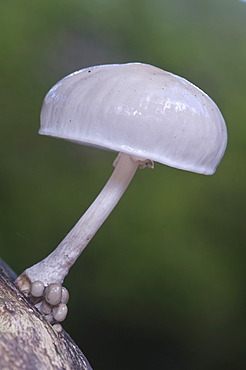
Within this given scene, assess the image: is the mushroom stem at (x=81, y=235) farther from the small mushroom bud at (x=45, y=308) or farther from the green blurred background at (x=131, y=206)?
the green blurred background at (x=131, y=206)

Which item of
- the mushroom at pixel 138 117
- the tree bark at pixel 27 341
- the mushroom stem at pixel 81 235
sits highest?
the mushroom at pixel 138 117

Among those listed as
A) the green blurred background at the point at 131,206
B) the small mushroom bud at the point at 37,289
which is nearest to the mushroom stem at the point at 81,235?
the small mushroom bud at the point at 37,289

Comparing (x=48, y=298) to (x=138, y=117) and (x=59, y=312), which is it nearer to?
(x=59, y=312)

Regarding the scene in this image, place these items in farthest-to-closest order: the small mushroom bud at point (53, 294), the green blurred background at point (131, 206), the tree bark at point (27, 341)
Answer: the green blurred background at point (131, 206) → the small mushroom bud at point (53, 294) → the tree bark at point (27, 341)

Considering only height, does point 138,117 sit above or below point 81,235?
above

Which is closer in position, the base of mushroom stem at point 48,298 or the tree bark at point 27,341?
the tree bark at point 27,341

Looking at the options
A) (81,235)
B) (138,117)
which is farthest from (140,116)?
(81,235)

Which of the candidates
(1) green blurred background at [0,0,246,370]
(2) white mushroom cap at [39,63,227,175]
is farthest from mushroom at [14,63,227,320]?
(1) green blurred background at [0,0,246,370]
